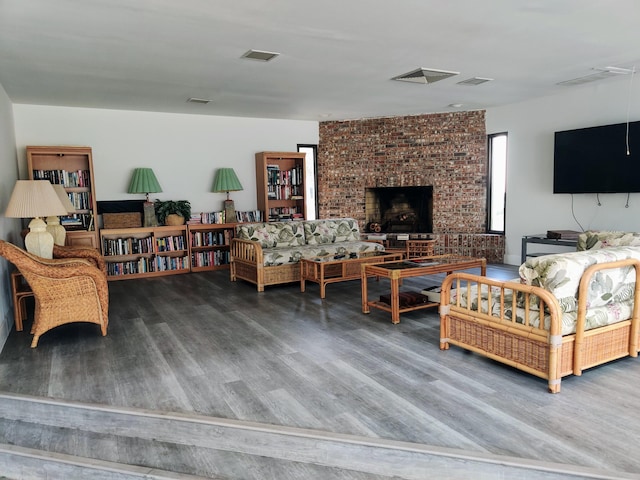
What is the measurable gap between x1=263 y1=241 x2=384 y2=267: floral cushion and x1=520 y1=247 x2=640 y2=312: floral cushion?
3.29 metres

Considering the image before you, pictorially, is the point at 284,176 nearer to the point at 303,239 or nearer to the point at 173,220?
the point at 303,239

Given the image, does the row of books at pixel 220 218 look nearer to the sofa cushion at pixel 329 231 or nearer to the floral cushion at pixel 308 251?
the sofa cushion at pixel 329 231

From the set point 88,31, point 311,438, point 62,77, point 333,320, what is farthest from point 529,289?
point 62,77

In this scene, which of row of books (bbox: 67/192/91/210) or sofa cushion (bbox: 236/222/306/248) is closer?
sofa cushion (bbox: 236/222/306/248)

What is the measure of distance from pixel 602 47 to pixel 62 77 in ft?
18.9

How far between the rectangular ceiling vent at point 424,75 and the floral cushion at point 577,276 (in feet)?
9.78

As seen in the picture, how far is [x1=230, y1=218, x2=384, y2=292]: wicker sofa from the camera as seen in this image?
19.6ft

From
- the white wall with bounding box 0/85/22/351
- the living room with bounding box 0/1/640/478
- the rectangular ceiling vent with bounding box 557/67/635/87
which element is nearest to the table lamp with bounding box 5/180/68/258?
the white wall with bounding box 0/85/22/351

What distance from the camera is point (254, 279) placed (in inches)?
240

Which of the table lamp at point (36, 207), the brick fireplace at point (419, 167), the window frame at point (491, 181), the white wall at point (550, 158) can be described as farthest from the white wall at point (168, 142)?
the white wall at point (550, 158)

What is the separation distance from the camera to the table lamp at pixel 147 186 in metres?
6.97

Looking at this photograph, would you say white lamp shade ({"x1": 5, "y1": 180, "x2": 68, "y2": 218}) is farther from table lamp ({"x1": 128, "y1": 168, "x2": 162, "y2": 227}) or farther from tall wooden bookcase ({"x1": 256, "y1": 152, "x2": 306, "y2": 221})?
tall wooden bookcase ({"x1": 256, "y1": 152, "x2": 306, "y2": 221})

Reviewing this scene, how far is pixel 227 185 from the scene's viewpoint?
25.0ft

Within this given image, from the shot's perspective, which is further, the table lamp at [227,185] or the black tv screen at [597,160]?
the table lamp at [227,185]
